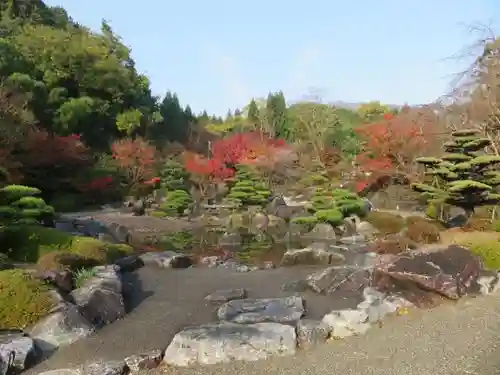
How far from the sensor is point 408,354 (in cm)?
440

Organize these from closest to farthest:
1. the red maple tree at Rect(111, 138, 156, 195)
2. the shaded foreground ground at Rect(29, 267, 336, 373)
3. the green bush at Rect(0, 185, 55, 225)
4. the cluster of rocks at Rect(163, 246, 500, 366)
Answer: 1. the cluster of rocks at Rect(163, 246, 500, 366)
2. the shaded foreground ground at Rect(29, 267, 336, 373)
3. the green bush at Rect(0, 185, 55, 225)
4. the red maple tree at Rect(111, 138, 156, 195)

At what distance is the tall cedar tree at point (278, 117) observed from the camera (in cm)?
4122

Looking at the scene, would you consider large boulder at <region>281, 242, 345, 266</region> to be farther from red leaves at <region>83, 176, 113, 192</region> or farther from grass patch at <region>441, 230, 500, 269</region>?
red leaves at <region>83, 176, 113, 192</region>

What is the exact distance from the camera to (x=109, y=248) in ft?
33.5

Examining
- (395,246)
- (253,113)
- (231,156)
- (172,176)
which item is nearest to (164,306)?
(395,246)

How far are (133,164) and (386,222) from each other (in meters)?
15.3

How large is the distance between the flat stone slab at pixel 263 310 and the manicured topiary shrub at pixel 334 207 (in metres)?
9.43

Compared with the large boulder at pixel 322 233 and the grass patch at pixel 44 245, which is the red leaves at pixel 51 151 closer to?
the grass patch at pixel 44 245

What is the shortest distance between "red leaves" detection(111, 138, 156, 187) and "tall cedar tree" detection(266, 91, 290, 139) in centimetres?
1662

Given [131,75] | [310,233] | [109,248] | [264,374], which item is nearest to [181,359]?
[264,374]

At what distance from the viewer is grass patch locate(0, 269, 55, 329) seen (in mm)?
5609

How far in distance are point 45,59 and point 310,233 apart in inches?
806

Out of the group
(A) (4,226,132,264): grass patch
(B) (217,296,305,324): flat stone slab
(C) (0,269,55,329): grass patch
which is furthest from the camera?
(A) (4,226,132,264): grass patch

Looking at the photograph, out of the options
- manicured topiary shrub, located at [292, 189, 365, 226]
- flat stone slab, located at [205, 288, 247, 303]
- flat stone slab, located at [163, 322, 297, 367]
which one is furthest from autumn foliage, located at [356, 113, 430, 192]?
flat stone slab, located at [163, 322, 297, 367]
